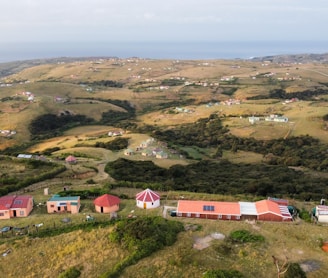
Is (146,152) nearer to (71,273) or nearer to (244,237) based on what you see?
(244,237)

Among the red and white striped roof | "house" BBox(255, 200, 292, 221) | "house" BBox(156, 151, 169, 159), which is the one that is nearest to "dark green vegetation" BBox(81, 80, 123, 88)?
"house" BBox(156, 151, 169, 159)

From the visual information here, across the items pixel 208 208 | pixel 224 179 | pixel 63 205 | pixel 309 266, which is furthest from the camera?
pixel 224 179

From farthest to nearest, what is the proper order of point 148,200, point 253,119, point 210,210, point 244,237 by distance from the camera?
point 253,119
point 148,200
point 210,210
point 244,237

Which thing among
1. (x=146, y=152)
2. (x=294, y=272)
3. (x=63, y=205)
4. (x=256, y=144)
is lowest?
(x=256, y=144)

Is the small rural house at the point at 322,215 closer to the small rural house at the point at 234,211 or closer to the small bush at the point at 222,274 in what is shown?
the small rural house at the point at 234,211

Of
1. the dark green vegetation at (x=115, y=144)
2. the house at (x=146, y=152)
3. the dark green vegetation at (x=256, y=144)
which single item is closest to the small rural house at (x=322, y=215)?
the dark green vegetation at (x=256, y=144)

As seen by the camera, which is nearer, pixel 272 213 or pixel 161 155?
pixel 272 213

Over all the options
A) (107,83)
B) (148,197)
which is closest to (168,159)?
(148,197)
